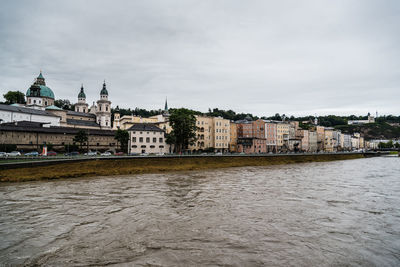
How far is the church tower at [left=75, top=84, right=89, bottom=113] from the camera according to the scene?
129500 mm

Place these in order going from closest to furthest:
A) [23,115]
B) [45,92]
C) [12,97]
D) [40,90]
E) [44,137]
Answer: [44,137], [23,115], [40,90], [45,92], [12,97]

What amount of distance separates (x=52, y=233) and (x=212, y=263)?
8.11 m

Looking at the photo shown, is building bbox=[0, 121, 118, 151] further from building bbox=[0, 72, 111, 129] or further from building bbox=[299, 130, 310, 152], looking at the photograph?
building bbox=[299, 130, 310, 152]

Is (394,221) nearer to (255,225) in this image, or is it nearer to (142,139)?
(255,225)

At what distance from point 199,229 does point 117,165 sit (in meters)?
31.8

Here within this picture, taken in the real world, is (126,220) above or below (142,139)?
below

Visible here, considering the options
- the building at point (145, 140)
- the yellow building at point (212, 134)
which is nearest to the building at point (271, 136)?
the yellow building at point (212, 134)

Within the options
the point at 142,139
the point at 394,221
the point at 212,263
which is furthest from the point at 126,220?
the point at 142,139

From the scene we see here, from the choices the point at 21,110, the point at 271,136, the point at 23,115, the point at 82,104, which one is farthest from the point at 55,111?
the point at 271,136

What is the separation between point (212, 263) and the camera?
8719 millimetres

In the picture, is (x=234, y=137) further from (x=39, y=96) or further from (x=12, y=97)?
(x=12, y=97)

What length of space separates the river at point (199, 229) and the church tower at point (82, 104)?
118992 mm

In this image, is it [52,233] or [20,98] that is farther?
[20,98]

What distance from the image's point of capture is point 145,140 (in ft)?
236
